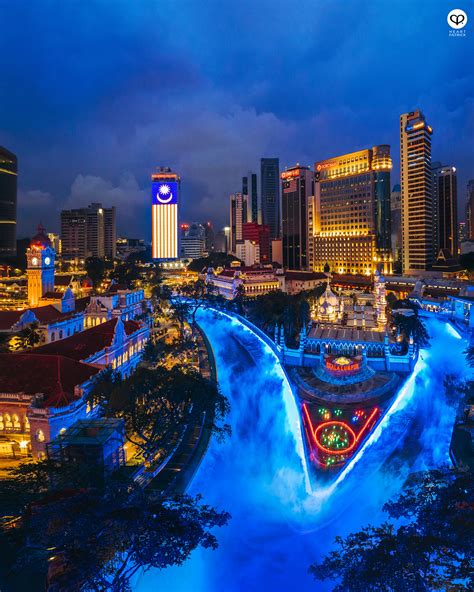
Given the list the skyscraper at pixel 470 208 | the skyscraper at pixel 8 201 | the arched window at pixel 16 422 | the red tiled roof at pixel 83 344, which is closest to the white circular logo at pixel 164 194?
the skyscraper at pixel 8 201

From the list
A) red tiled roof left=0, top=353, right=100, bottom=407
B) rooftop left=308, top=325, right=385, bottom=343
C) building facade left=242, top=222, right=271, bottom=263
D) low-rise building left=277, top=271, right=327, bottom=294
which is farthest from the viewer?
building facade left=242, top=222, right=271, bottom=263

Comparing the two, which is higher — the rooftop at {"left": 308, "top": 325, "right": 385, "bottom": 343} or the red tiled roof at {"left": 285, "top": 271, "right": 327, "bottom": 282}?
the red tiled roof at {"left": 285, "top": 271, "right": 327, "bottom": 282}

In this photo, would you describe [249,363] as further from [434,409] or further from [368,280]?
[368,280]

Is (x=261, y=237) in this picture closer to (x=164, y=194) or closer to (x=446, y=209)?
(x=164, y=194)

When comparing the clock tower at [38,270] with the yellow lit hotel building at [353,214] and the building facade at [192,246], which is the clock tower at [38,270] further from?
the building facade at [192,246]

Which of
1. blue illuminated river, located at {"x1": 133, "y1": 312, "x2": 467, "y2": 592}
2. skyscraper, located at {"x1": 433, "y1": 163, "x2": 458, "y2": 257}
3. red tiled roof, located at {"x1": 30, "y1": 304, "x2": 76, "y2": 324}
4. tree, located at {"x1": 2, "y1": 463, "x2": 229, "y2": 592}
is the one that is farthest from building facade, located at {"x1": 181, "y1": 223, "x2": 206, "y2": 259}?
tree, located at {"x1": 2, "y1": 463, "x2": 229, "y2": 592}

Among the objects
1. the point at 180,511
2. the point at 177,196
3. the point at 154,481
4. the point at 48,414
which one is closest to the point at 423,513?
the point at 180,511

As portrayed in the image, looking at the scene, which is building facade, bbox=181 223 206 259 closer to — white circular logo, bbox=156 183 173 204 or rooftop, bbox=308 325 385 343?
white circular logo, bbox=156 183 173 204
